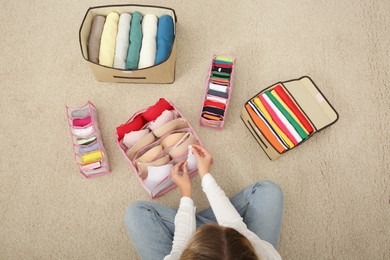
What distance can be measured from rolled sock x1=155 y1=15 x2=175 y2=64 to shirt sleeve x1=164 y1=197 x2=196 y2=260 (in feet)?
2.02

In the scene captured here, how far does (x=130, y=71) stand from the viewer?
1183 millimetres

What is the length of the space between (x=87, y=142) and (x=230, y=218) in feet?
2.14

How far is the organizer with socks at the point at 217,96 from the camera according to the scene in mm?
1213

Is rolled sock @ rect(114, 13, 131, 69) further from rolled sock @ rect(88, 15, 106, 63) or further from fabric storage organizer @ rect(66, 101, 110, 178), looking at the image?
fabric storage organizer @ rect(66, 101, 110, 178)

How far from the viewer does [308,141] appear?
4.24ft

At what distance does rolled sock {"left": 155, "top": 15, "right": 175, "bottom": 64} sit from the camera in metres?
1.24

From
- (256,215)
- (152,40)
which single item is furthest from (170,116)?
(256,215)

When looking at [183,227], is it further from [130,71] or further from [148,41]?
[148,41]

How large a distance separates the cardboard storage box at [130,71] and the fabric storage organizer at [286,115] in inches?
14.4

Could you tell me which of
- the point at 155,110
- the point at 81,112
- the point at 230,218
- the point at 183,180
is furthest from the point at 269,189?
the point at 81,112

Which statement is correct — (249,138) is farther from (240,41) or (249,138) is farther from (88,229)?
(88,229)

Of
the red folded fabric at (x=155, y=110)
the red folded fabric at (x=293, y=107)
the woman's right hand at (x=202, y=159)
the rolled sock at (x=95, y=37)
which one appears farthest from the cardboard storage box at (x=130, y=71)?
the red folded fabric at (x=293, y=107)

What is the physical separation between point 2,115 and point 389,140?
1.72 meters

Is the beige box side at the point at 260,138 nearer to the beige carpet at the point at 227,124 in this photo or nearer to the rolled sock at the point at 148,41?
the beige carpet at the point at 227,124
